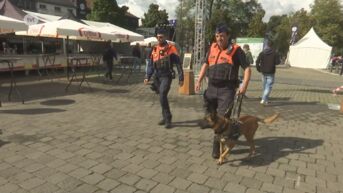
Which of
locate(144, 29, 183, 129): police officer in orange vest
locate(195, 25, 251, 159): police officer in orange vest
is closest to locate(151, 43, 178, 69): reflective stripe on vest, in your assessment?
locate(144, 29, 183, 129): police officer in orange vest

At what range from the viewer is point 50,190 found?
145 inches

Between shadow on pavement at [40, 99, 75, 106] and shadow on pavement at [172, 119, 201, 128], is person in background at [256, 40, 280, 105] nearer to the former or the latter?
shadow on pavement at [172, 119, 201, 128]

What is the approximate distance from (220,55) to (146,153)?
6.18 feet

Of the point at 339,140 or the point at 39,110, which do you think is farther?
the point at 39,110

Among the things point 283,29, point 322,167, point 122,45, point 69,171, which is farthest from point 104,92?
point 283,29

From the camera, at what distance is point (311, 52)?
39875 millimetres

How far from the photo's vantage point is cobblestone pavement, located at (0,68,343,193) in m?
3.97

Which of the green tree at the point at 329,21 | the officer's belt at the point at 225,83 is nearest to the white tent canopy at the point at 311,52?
the green tree at the point at 329,21

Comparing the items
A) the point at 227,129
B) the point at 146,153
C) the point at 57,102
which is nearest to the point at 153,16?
the point at 57,102

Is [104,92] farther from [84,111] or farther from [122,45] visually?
[122,45]

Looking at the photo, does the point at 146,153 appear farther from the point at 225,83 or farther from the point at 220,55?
the point at 220,55

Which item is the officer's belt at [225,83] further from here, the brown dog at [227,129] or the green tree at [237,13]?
the green tree at [237,13]

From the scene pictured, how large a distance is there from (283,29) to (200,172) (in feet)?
210

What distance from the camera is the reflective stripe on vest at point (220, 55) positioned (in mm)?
4602
